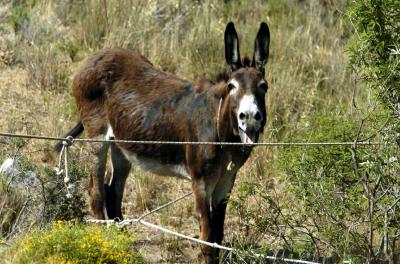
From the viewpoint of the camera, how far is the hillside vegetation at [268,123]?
18.0 feet

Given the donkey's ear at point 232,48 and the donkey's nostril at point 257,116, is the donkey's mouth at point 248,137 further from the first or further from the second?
the donkey's ear at point 232,48

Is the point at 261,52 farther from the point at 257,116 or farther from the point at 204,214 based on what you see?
the point at 204,214

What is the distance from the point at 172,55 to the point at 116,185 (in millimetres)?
3374

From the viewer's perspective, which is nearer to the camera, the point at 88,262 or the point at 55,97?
the point at 88,262

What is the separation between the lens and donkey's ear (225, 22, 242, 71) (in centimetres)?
652

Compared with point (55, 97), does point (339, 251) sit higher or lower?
lower

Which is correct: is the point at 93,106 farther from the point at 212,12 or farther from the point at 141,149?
→ the point at 212,12

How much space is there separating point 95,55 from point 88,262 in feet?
8.38

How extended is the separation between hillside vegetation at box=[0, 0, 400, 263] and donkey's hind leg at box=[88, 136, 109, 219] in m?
0.11

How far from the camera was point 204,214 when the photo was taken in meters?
6.83

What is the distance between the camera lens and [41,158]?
9047mm

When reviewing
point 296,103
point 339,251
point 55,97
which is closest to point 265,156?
point 296,103

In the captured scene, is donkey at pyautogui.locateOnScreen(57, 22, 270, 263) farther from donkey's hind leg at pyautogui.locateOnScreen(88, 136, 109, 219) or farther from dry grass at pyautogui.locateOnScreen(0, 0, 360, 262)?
dry grass at pyautogui.locateOnScreen(0, 0, 360, 262)

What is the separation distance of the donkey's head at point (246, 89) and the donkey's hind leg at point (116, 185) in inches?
67.4
